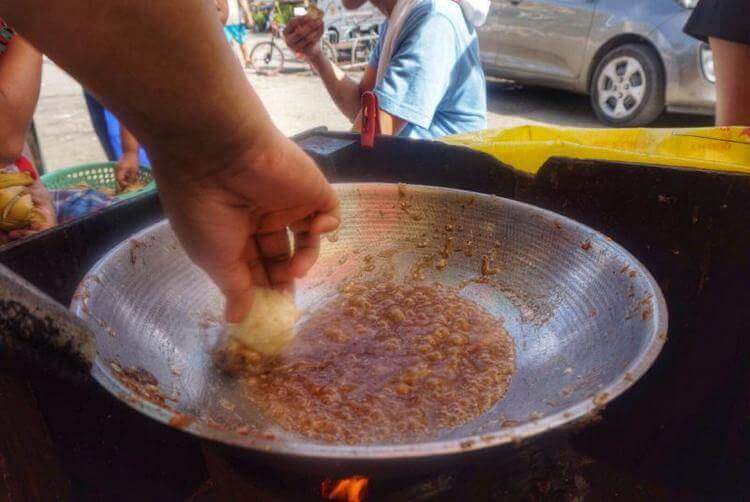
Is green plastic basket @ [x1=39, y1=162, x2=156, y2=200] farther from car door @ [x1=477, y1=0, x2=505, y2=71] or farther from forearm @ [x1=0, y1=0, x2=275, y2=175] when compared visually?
car door @ [x1=477, y1=0, x2=505, y2=71]

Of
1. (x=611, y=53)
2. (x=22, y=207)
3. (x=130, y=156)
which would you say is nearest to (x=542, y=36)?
(x=611, y=53)

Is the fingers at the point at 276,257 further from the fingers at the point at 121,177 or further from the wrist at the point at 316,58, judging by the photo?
the fingers at the point at 121,177

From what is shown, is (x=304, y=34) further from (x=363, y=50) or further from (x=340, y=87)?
(x=363, y=50)

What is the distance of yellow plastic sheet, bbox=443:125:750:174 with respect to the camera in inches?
68.5

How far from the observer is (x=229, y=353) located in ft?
4.50

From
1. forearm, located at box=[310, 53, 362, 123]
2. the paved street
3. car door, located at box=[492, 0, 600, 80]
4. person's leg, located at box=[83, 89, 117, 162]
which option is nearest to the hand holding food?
forearm, located at box=[310, 53, 362, 123]

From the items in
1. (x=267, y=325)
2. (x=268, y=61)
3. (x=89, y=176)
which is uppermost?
(x=267, y=325)

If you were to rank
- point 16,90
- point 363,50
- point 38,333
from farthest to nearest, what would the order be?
point 363,50 < point 16,90 < point 38,333

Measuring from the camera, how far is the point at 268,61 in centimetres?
1212

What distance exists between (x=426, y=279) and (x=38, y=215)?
1.43 meters

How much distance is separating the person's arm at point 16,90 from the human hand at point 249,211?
1218mm

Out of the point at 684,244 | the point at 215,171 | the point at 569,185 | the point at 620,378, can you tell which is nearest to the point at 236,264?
the point at 215,171

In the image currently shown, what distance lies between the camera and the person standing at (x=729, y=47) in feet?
7.36

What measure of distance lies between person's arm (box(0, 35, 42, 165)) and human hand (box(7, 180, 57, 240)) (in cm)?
18
